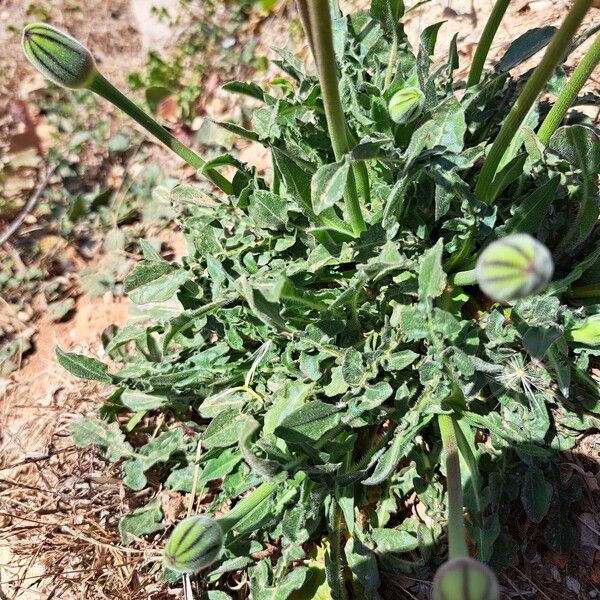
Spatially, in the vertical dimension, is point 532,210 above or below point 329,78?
below

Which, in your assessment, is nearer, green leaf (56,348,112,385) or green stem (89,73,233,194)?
green stem (89,73,233,194)

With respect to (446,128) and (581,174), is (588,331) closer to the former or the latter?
(581,174)

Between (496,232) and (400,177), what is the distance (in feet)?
1.17

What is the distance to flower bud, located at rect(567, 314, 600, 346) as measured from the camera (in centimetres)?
198

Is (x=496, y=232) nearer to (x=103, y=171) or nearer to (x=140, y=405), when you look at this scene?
(x=140, y=405)

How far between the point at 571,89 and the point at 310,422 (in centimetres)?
113

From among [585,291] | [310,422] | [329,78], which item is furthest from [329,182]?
[585,291]

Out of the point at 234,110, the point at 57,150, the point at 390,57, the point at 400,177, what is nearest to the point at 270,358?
the point at 400,177

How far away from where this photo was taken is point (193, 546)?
167 cm

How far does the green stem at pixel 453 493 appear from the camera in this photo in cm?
146

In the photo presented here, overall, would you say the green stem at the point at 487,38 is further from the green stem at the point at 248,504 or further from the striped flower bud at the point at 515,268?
the green stem at the point at 248,504

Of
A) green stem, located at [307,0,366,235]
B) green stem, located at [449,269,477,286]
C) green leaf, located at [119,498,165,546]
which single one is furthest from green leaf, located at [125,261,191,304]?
green stem, located at [449,269,477,286]

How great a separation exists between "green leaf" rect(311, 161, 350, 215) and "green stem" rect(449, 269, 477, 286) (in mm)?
607

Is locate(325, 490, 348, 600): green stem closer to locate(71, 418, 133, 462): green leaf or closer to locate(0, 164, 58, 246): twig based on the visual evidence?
locate(71, 418, 133, 462): green leaf
